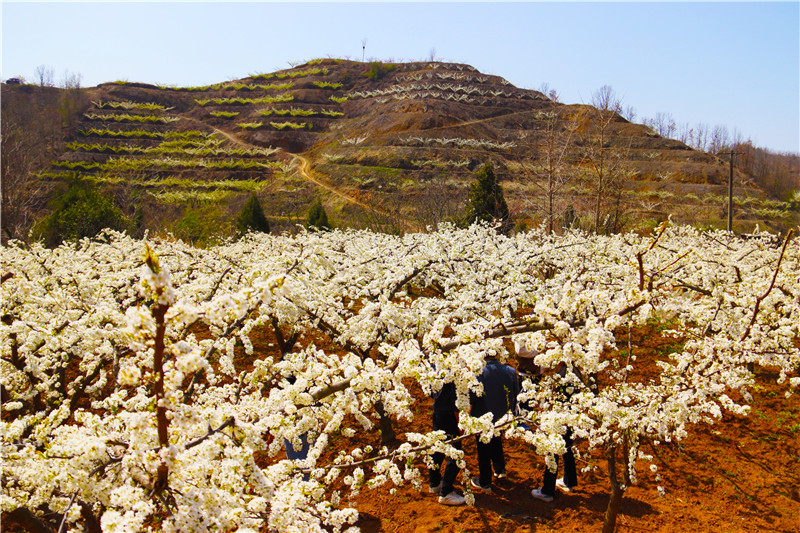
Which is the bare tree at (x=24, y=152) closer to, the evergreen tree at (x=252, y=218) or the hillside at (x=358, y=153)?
the hillside at (x=358, y=153)

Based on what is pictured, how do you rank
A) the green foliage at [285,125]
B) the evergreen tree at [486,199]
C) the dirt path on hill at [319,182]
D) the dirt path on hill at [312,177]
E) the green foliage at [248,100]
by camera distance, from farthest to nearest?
1. the green foliage at [248,100]
2. the green foliage at [285,125]
3. the dirt path on hill at [319,182]
4. the dirt path on hill at [312,177]
5. the evergreen tree at [486,199]

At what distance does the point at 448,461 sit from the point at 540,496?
100 centimetres

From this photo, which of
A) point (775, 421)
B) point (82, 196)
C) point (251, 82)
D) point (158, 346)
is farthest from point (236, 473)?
point (251, 82)

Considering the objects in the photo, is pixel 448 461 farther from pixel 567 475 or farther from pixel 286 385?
pixel 286 385

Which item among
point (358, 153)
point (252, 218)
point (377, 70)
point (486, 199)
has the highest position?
point (377, 70)

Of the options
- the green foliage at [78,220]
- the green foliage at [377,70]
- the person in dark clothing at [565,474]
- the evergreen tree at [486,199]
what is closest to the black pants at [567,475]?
the person in dark clothing at [565,474]

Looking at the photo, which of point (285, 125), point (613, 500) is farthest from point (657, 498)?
point (285, 125)

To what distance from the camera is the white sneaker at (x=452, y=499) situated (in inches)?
182

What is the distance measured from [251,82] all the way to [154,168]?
3219 centimetres

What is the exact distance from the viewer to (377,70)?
242 ft

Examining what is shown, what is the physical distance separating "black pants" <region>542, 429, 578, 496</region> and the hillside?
1382 cm

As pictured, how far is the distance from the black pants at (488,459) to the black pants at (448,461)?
0.89ft

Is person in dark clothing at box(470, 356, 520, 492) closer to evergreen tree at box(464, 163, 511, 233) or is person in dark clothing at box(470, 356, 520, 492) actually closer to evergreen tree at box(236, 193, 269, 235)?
evergreen tree at box(464, 163, 511, 233)

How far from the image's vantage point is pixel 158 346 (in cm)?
166
